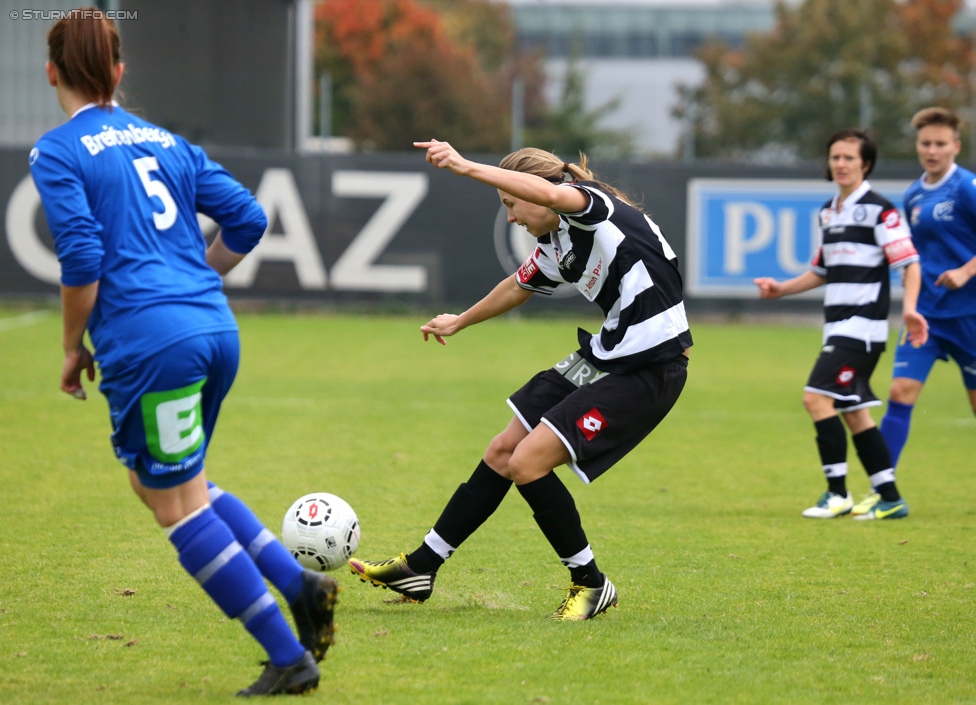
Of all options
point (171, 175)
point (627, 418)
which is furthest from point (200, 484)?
point (627, 418)

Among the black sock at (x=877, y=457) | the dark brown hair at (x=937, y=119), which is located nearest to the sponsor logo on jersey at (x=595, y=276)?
the black sock at (x=877, y=457)

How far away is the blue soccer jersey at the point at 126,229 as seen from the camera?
322 cm

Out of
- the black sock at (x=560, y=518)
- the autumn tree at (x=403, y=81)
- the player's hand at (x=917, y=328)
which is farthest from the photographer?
the autumn tree at (x=403, y=81)

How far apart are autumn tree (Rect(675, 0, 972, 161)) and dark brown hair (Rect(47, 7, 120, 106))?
27898 millimetres

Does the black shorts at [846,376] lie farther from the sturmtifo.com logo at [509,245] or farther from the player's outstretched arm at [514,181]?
the sturmtifo.com logo at [509,245]

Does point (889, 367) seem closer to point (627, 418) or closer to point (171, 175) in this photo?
point (627, 418)

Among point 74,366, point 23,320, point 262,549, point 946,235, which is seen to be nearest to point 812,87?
point 23,320

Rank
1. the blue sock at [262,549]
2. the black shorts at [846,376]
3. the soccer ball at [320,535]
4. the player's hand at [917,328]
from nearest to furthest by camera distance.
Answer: the blue sock at [262,549], the soccer ball at [320,535], the player's hand at [917,328], the black shorts at [846,376]

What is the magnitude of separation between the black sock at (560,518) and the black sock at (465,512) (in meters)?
0.17

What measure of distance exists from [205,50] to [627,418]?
Result: 829 inches

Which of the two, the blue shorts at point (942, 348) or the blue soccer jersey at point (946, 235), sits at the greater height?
the blue soccer jersey at point (946, 235)

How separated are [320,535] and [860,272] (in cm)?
338

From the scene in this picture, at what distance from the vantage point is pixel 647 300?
434cm

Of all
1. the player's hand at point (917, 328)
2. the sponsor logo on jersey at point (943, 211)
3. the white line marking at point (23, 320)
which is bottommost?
the white line marking at point (23, 320)
